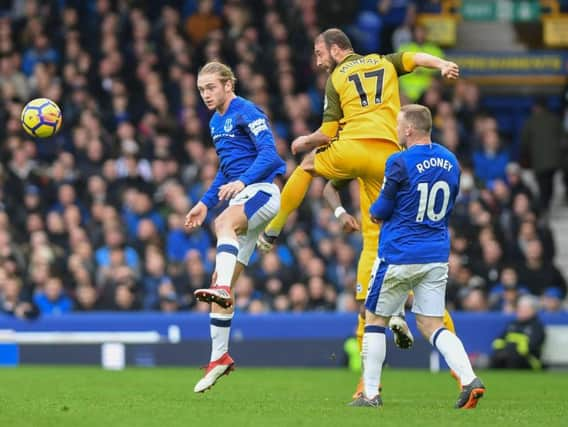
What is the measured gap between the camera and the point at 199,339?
1906cm

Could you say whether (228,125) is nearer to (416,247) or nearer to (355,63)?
(355,63)

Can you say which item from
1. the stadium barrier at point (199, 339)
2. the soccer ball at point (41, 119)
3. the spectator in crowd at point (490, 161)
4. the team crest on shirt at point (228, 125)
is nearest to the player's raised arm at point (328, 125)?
the team crest on shirt at point (228, 125)

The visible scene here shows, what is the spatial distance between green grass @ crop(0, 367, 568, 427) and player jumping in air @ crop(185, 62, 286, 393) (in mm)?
667

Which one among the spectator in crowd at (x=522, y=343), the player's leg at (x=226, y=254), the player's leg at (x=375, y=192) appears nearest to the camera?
the player's leg at (x=226, y=254)

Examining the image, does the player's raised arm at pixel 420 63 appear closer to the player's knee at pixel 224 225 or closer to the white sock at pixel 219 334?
the player's knee at pixel 224 225

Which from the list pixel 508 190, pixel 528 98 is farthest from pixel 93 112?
pixel 528 98

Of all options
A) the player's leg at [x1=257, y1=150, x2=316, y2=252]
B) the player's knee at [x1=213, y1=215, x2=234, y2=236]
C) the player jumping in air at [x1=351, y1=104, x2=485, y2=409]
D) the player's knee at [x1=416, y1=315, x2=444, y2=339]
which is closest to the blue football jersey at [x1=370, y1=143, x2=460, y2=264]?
the player jumping in air at [x1=351, y1=104, x2=485, y2=409]

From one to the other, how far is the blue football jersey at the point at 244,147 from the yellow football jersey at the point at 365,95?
542mm

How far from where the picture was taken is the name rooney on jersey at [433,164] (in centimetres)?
1081

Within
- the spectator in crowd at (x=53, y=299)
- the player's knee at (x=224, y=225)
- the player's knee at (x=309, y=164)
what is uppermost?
the player's knee at (x=309, y=164)

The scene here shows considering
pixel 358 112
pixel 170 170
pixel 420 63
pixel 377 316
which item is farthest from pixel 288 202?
pixel 170 170

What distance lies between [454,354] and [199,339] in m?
8.56

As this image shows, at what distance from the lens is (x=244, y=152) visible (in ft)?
39.8

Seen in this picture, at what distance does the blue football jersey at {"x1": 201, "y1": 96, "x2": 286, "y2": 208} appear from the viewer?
11867 millimetres
